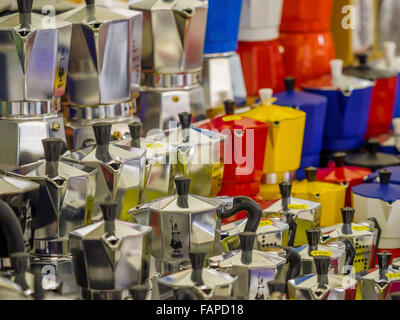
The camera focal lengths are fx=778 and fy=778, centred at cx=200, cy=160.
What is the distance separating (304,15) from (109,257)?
5.29ft

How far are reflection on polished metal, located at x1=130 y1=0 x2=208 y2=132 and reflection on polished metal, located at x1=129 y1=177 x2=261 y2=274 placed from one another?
0.59 m

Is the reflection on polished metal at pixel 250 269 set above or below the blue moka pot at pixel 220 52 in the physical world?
below

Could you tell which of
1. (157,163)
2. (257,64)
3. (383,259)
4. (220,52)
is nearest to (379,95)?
(257,64)

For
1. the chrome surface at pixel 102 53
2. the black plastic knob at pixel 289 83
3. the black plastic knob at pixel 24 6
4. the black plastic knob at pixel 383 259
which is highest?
the black plastic knob at pixel 24 6

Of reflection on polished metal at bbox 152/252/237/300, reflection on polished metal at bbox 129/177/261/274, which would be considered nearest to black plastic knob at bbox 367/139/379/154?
reflection on polished metal at bbox 129/177/261/274

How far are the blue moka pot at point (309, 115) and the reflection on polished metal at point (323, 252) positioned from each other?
0.63 meters

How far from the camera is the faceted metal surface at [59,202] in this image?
131 cm

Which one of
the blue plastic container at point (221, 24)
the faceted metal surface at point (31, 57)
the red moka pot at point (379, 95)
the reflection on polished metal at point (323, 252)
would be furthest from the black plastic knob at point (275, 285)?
the red moka pot at point (379, 95)

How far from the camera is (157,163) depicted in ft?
5.01

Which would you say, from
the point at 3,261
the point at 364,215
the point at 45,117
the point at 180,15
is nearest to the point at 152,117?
the point at 180,15

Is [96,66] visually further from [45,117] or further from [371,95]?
[371,95]

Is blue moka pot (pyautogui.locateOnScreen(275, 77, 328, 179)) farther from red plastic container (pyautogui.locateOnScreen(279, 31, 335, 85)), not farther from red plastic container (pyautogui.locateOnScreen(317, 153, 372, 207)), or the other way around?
red plastic container (pyautogui.locateOnScreen(279, 31, 335, 85))

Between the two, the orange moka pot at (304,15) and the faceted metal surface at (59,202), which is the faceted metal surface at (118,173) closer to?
the faceted metal surface at (59,202)
